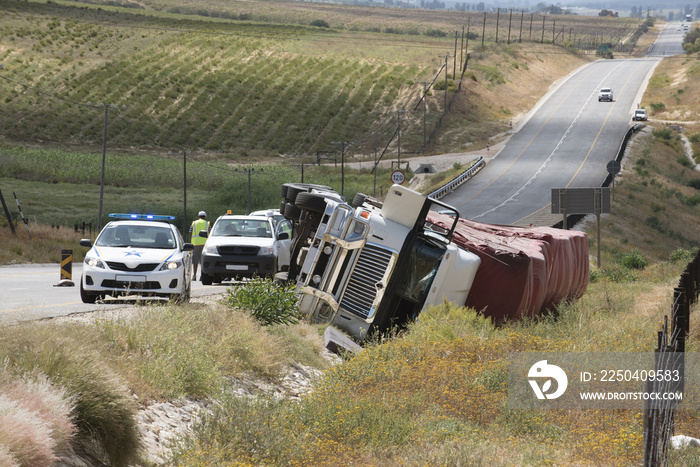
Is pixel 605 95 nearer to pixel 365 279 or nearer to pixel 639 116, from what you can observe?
pixel 639 116

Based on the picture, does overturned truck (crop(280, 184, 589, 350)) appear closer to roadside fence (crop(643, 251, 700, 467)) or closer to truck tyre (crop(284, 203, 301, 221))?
truck tyre (crop(284, 203, 301, 221))

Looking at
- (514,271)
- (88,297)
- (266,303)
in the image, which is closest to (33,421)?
(266,303)

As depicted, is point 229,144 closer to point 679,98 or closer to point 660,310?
point 679,98

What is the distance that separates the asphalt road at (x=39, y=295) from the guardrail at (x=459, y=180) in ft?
114

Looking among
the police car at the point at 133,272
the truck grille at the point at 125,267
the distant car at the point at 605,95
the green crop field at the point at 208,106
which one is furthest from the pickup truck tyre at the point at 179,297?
the distant car at the point at 605,95

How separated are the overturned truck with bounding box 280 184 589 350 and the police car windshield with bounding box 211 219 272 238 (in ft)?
19.6

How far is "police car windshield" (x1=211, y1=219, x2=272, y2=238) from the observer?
70.2 feet

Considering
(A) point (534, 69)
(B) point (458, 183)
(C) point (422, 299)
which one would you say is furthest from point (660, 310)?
(A) point (534, 69)

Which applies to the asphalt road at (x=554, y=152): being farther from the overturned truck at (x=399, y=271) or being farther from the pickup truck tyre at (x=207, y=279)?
the overturned truck at (x=399, y=271)

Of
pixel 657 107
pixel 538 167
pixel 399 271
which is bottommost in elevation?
pixel 538 167

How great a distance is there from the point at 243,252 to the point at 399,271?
7119mm

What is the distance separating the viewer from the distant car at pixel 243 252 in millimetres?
20094

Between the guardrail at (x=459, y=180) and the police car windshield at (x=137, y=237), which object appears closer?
the police car windshield at (x=137, y=237)

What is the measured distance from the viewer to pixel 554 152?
7856 centimetres
